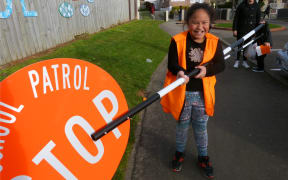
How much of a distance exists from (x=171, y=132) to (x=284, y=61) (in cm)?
374

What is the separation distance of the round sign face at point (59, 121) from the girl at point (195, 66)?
0.76 m

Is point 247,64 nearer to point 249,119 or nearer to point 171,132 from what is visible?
point 249,119

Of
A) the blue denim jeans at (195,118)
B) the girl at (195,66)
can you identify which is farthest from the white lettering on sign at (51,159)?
the blue denim jeans at (195,118)

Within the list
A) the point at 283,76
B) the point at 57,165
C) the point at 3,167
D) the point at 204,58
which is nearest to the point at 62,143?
the point at 57,165

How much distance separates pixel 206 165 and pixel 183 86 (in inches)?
40.0

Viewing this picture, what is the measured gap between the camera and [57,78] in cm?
111

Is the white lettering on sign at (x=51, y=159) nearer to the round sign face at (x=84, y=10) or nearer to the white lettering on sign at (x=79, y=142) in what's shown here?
the white lettering on sign at (x=79, y=142)

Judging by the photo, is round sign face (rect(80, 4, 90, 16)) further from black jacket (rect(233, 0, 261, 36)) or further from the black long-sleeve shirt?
the black long-sleeve shirt

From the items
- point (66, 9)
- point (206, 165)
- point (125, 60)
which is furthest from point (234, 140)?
point (66, 9)

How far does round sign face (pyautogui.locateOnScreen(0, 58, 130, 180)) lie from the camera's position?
945 mm

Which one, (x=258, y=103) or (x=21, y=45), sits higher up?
(x=21, y=45)

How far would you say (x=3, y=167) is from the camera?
914mm

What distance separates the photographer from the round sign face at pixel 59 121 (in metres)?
0.95

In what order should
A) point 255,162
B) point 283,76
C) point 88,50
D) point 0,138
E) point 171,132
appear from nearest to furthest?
point 0,138, point 255,162, point 171,132, point 283,76, point 88,50
